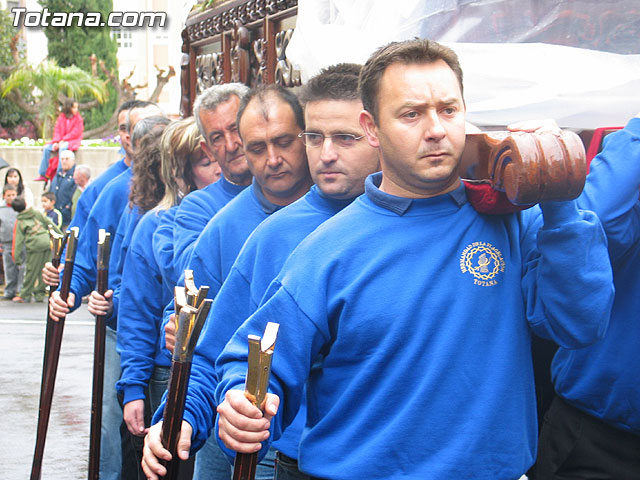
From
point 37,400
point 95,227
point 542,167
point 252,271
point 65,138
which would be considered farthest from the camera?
point 65,138

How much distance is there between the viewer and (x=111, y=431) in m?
5.04

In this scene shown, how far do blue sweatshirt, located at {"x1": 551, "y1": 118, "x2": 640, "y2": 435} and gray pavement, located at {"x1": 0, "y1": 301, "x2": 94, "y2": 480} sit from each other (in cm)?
431

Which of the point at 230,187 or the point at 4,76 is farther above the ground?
the point at 4,76

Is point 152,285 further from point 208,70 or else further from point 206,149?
point 208,70

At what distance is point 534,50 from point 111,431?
3089 mm

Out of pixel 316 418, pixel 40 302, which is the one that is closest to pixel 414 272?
pixel 316 418

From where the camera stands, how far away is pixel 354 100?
286 centimetres

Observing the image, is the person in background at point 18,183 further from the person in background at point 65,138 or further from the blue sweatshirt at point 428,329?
the blue sweatshirt at point 428,329

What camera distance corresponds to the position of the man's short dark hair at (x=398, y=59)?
2.29 meters

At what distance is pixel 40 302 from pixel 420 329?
1293cm

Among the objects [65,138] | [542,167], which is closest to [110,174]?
[542,167]

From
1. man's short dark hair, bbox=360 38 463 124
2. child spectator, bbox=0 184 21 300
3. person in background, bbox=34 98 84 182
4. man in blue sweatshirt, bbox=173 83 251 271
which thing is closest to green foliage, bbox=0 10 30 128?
person in background, bbox=34 98 84 182

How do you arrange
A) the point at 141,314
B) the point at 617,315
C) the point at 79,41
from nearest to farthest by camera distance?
the point at 617,315, the point at 141,314, the point at 79,41

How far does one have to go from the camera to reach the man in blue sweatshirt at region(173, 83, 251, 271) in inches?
154
